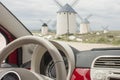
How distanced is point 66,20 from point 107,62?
3140 inches

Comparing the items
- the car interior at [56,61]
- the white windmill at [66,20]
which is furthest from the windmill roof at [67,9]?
the car interior at [56,61]

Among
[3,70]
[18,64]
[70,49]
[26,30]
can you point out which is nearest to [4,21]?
[26,30]

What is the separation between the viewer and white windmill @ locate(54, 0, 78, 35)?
84012 mm

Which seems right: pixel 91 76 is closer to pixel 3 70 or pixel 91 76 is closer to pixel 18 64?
pixel 3 70

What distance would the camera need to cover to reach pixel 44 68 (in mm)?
4344

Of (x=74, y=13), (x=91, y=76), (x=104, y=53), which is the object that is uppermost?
(x=74, y=13)

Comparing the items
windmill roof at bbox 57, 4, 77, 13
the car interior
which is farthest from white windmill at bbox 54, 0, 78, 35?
the car interior

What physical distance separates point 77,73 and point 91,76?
227mm

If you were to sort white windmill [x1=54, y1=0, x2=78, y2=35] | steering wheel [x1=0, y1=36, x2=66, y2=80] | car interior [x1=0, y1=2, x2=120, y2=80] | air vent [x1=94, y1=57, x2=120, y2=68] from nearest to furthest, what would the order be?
steering wheel [x1=0, y1=36, x2=66, y2=80] → car interior [x1=0, y1=2, x2=120, y2=80] → air vent [x1=94, y1=57, x2=120, y2=68] → white windmill [x1=54, y1=0, x2=78, y2=35]

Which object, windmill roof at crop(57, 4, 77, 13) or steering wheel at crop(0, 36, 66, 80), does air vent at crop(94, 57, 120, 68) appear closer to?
steering wheel at crop(0, 36, 66, 80)

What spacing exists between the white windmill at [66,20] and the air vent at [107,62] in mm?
78825

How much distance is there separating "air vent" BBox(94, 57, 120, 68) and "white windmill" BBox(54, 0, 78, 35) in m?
78.8

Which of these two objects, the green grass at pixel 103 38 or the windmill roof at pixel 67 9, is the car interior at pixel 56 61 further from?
the windmill roof at pixel 67 9

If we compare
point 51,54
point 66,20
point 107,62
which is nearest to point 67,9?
point 66,20
